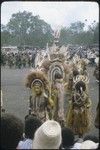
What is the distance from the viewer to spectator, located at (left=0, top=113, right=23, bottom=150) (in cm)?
340

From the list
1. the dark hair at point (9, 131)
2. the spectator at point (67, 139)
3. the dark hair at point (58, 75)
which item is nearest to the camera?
the dark hair at point (9, 131)

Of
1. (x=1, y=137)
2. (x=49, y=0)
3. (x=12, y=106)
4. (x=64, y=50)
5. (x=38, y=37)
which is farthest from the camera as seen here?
(x=38, y=37)

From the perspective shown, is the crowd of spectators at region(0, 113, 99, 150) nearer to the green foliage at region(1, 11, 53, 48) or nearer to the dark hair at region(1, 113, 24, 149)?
the dark hair at region(1, 113, 24, 149)

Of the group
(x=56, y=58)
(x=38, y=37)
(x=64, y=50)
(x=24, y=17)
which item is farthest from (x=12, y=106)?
(x=38, y=37)

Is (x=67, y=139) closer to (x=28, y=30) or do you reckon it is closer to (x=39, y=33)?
(x=28, y=30)

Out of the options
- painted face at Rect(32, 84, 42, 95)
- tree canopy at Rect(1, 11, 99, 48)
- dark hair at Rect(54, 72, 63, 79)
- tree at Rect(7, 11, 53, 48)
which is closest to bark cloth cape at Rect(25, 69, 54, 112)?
painted face at Rect(32, 84, 42, 95)

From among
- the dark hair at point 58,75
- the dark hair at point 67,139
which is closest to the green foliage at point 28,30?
the dark hair at point 58,75

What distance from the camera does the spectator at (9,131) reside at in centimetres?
340

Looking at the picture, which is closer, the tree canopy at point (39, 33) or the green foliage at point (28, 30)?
the green foliage at point (28, 30)

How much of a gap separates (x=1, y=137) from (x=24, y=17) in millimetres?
35855

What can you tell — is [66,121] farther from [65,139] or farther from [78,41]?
[78,41]

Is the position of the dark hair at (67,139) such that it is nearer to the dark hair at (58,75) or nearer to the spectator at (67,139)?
the spectator at (67,139)

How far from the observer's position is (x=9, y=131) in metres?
3.41

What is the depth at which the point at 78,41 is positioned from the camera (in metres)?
48.0
